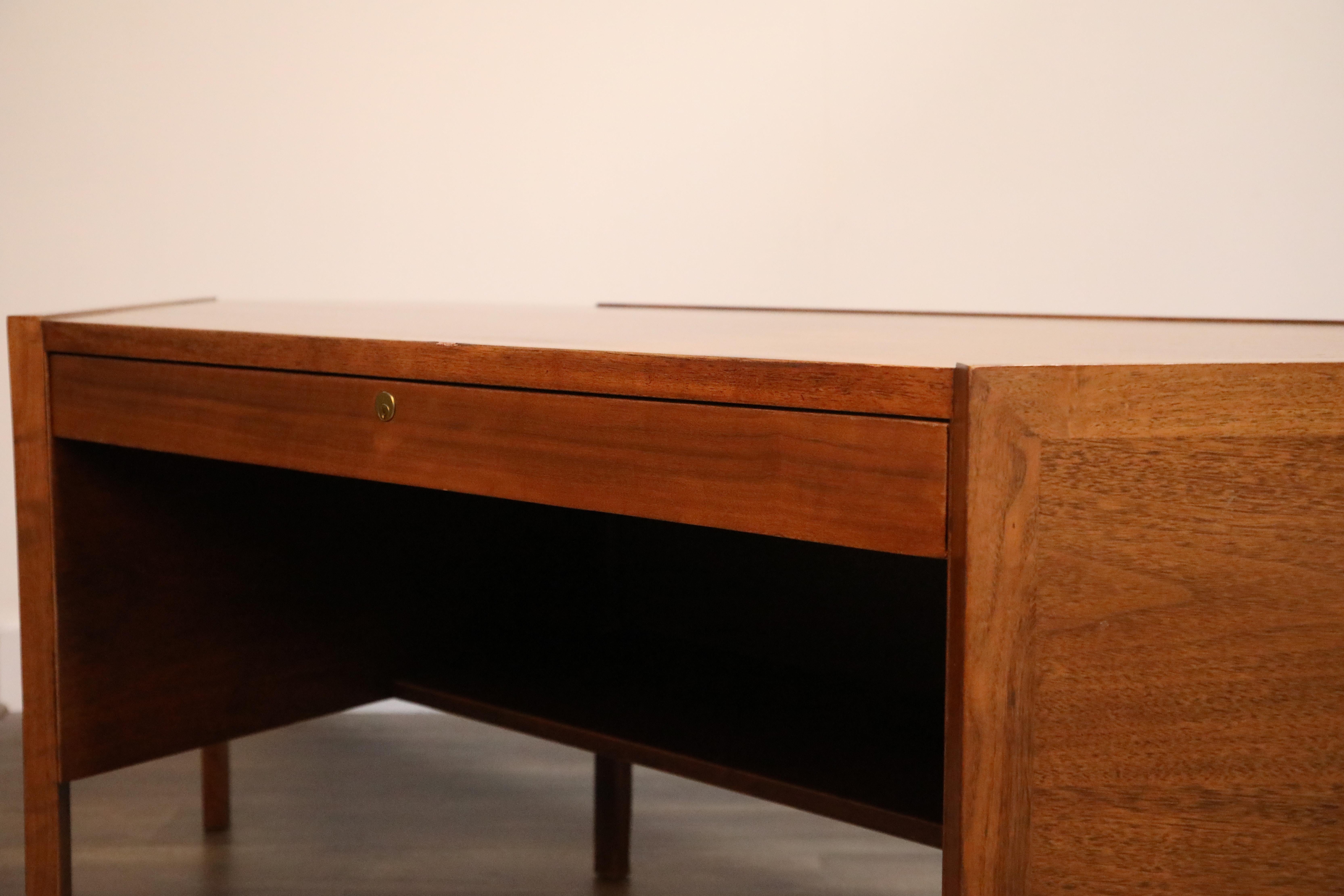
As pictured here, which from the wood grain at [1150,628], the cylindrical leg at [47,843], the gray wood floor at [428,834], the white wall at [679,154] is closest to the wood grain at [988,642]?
the wood grain at [1150,628]

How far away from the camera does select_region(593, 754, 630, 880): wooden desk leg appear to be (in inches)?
78.1

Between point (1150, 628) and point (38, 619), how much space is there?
3.79 feet

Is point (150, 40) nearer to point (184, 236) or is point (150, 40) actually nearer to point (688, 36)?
point (184, 236)

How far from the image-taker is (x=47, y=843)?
1.50 metres

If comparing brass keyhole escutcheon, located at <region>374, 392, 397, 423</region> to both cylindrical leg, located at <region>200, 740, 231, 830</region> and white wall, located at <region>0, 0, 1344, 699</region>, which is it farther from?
white wall, located at <region>0, 0, 1344, 699</region>

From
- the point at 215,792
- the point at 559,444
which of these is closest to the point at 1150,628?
the point at 559,444

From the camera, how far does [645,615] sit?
1.92m

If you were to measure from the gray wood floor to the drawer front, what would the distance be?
2.64 feet

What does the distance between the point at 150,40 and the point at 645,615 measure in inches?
66.0

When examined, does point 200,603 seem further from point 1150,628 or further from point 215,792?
point 1150,628

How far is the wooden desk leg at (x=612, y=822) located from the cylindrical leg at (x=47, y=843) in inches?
27.7

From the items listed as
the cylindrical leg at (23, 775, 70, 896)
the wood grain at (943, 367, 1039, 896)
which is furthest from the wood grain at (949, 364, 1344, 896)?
the cylindrical leg at (23, 775, 70, 896)

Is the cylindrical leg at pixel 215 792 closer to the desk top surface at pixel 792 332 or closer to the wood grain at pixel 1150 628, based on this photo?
the desk top surface at pixel 792 332

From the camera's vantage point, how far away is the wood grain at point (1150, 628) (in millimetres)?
866
